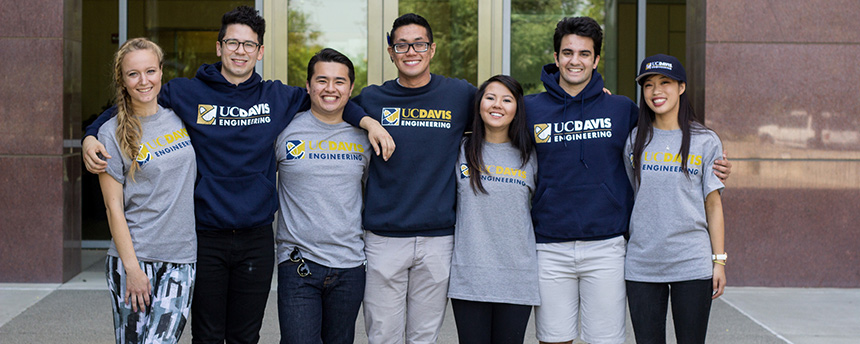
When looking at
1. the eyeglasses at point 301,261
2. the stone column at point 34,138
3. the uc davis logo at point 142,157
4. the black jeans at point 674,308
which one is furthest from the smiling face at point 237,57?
the stone column at point 34,138

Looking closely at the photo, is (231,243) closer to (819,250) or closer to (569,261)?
(569,261)

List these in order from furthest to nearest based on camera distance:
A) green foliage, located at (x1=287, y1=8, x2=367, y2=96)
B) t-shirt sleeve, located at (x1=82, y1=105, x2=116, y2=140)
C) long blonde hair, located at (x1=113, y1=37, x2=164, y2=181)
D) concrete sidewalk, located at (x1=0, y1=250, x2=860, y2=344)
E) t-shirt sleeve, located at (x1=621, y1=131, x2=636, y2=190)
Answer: green foliage, located at (x1=287, y1=8, x2=367, y2=96), concrete sidewalk, located at (x1=0, y1=250, x2=860, y2=344), t-shirt sleeve, located at (x1=621, y1=131, x2=636, y2=190), t-shirt sleeve, located at (x1=82, y1=105, x2=116, y2=140), long blonde hair, located at (x1=113, y1=37, x2=164, y2=181)

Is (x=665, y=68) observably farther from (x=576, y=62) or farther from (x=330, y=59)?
(x=330, y=59)

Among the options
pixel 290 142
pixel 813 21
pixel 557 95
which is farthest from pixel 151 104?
pixel 813 21

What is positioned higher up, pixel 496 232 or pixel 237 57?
pixel 237 57

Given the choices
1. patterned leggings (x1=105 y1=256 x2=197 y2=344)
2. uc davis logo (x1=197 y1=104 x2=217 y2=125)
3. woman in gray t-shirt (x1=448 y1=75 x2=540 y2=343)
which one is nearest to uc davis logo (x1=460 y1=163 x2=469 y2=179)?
woman in gray t-shirt (x1=448 y1=75 x2=540 y2=343)

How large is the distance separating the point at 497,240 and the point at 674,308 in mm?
859

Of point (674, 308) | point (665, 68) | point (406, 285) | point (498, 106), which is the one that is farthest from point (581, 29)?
point (406, 285)

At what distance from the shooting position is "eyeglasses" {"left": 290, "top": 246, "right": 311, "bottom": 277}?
3518 millimetres

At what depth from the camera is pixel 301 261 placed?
11.6 feet

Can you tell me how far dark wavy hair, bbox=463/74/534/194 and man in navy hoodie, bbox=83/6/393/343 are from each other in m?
0.41

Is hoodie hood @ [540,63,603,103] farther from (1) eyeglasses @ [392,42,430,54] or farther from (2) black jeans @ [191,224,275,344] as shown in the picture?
(2) black jeans @ [191,224,275,344]

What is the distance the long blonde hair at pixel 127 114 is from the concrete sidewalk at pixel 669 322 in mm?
2399

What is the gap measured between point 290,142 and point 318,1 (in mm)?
4844
